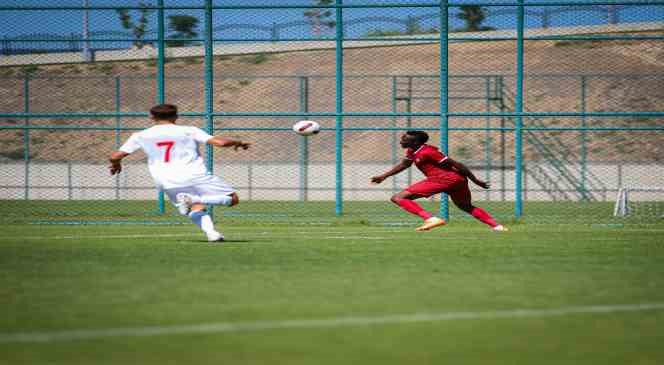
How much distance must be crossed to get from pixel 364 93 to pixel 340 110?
20665mm

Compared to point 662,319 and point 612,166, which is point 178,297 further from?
point 612,166

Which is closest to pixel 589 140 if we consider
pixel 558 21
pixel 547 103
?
pixel 547 103

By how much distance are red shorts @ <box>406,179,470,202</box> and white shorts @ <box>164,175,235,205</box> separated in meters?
3.68

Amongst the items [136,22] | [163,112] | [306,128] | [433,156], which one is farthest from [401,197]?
[136,22]

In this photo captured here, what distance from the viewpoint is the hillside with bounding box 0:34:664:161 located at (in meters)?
35.1

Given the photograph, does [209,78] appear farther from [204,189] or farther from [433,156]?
[204,189]

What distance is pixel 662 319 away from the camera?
6.04 meters

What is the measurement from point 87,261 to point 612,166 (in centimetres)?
2298

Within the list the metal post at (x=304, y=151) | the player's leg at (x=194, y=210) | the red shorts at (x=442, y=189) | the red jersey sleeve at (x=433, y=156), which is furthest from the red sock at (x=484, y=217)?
the metal post at (x=304, y=151)

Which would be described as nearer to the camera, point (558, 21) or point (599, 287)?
point (599, 287)

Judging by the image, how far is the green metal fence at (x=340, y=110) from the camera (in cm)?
1967

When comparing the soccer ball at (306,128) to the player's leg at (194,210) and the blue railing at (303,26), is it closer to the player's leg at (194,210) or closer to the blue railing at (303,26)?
the player's leg at (194,210)

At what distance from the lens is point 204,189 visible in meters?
11.7

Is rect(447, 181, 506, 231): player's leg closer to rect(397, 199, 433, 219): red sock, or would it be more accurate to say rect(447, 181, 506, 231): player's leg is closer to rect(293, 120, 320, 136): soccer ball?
rect(397, 199, 433, 219): red sock
